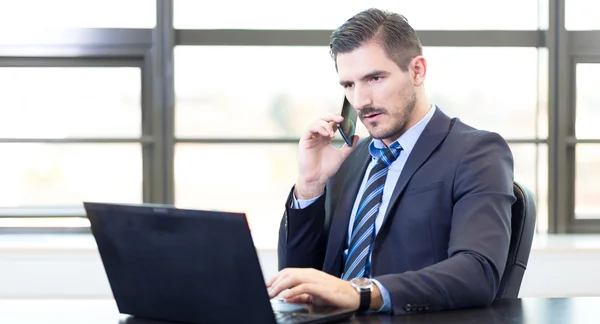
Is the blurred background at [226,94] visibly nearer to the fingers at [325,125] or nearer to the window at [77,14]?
the window at [77,14]

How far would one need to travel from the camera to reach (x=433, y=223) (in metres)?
2.02

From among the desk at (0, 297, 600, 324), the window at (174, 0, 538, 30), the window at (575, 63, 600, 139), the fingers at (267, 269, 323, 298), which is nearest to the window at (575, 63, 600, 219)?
the window at (575, 63, 600, 139)

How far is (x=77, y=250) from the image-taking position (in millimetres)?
3527

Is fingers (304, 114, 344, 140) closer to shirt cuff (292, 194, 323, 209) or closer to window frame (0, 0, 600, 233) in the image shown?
shirt cuff (292, 194, 323, 209)

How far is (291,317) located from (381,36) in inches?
33.5

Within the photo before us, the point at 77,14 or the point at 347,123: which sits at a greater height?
the point at 77,14

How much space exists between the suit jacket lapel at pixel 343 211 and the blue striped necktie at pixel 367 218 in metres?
0.03

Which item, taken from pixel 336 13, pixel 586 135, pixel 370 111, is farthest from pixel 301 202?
pixel 586 135

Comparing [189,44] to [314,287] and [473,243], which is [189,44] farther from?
[314,287]

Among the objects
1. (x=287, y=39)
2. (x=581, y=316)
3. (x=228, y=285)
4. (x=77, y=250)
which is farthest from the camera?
(x=287, y=39)

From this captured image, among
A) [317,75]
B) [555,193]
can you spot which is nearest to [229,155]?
[317,75]

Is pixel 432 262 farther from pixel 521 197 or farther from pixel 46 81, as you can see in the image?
pixel 46 81

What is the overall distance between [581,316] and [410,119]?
0.73 m

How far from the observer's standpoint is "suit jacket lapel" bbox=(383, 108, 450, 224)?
207 centimetres
